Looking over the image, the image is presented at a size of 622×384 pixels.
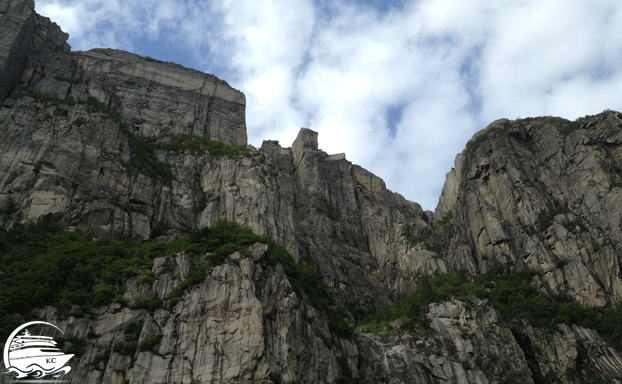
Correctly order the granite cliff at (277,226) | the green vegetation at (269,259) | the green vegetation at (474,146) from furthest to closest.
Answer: the green vegetation at (474,146), the green vegetation at (269,259), the granite cliff at (277,226)

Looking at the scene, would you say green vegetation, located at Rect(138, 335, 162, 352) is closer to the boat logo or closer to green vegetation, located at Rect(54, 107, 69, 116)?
the boat logo

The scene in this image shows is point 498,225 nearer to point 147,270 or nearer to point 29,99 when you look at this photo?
point 147,270

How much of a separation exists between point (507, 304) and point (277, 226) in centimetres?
2625

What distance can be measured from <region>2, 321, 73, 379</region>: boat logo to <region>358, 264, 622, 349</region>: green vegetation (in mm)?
30991

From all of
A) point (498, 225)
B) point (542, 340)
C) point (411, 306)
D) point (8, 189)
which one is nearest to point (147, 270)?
point (8, 189)

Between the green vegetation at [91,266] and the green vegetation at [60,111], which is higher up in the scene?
the green vegetation at [60,111]

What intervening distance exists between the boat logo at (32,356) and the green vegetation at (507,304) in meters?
31.0

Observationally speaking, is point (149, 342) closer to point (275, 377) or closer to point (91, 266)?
point (91, 266)

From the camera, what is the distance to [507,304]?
182 ft

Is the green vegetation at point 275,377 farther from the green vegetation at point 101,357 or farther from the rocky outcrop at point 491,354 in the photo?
the rocky outcrop at point 491,354

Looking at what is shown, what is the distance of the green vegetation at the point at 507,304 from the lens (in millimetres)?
49750

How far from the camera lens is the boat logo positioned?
86.3 ft

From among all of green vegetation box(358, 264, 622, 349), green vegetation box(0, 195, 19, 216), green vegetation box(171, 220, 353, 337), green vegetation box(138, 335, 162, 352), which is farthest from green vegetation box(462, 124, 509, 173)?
green vegetation box(0, 195, 19, 216)

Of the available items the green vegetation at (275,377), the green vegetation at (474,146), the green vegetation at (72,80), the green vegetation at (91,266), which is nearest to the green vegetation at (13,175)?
the green vegetation at (91,266)
